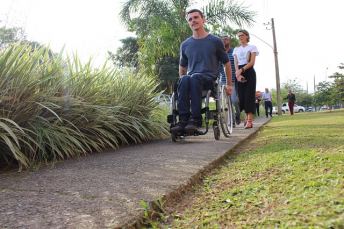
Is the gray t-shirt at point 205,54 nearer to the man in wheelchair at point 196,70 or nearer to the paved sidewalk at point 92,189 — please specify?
the man in wheelchair at point 196,70

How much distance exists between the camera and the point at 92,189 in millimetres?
1427

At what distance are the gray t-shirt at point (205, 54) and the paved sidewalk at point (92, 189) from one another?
1.48 metres

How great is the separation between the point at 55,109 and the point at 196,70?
5.53ft

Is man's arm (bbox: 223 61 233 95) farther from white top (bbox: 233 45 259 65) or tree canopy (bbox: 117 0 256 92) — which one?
tree canopy (bbox: 117 0 256 92)

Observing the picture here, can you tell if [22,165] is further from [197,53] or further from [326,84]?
[326,84]

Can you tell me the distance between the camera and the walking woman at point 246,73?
4914mm

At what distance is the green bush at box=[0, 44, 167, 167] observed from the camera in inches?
85.4

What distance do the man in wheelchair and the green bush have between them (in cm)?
55

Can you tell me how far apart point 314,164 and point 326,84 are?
1346 inches

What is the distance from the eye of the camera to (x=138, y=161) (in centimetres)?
218

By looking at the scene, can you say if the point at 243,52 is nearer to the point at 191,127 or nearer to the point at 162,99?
the point at 162,99

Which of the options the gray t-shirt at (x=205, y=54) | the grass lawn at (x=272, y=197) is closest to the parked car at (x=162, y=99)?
the gray t-shirt at (x=205, y=54)

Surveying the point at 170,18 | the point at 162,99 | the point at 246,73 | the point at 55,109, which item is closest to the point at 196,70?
the point at 162,99

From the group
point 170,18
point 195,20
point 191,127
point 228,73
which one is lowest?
point 191,127
